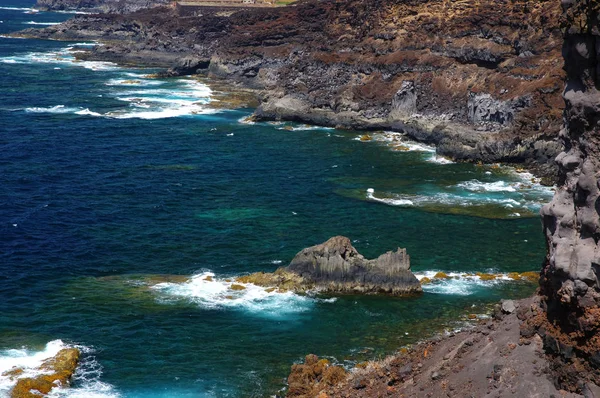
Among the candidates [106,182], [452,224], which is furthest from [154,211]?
[452,224]

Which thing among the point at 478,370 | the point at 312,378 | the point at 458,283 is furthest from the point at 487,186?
the point at 478,370

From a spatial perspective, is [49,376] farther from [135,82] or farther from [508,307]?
[135,82]

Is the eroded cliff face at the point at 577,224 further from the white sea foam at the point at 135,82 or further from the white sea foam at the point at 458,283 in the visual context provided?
the white sea foam at the point at 135,82

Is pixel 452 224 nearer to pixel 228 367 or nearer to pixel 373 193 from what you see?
pixel 373 193

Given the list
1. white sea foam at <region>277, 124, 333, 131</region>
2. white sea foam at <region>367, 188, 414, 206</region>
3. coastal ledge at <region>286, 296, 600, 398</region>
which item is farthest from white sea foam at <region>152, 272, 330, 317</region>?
white sea foam at <region>277, 124, 333, 131</region>

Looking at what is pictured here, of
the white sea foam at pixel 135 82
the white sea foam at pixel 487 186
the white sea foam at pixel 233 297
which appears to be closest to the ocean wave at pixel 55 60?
the white sea foam at pixel 135 82
